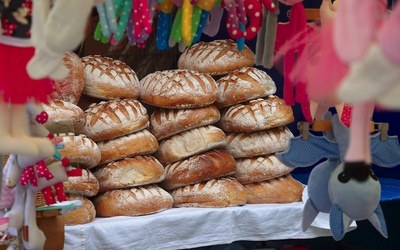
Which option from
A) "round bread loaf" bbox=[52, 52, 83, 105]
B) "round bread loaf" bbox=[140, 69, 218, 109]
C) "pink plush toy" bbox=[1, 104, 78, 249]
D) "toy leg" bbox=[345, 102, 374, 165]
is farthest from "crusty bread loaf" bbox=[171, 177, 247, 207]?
"toy leg" bbox=[345, 102, 374, 165]

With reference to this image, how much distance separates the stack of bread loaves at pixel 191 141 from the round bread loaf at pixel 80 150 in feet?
1.26

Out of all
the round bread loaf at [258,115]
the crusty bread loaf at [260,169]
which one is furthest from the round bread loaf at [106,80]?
the crusty bread loaf at [260,169]

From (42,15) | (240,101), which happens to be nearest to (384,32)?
(42,15)

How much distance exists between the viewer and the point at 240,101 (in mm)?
3311

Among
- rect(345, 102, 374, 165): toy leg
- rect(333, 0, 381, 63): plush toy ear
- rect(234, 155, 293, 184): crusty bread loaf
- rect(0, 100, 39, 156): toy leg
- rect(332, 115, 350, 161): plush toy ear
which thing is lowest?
rect(234, 155, 293, 184): crusty bread loaf

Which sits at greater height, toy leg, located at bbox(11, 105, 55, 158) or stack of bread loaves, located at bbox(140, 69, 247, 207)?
toy leg, located at bbox(11, 105, 55, 158)

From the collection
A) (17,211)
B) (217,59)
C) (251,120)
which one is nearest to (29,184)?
(17,211)

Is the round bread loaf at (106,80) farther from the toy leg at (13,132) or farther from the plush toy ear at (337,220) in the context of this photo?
the toy leg at (13,132)

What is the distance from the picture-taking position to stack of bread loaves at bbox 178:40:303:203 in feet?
10.7

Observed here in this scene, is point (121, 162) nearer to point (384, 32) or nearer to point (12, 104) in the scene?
point (12, 104)

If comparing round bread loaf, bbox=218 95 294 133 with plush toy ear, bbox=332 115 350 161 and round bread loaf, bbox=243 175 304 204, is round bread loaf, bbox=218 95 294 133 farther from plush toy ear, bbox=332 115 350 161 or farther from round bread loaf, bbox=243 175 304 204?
plush toy ear, bbox=332 115 350 161

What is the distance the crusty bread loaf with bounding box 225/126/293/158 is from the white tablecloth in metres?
0.25

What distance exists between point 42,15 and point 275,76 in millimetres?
2869

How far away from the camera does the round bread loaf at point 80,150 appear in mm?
2807
